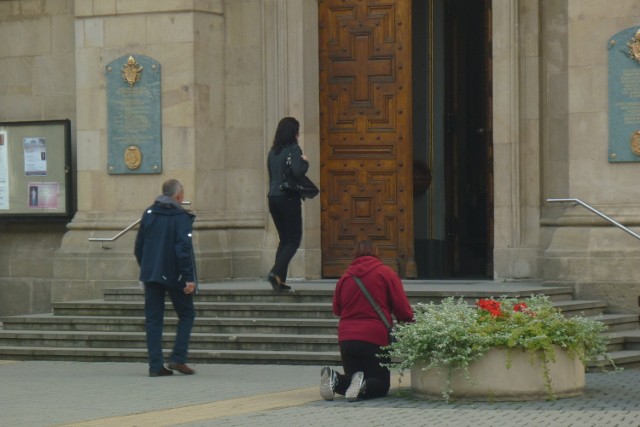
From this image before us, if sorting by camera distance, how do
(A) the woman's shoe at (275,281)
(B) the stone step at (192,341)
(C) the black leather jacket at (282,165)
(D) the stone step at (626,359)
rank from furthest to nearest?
1. (A) the woman's shoe at (275,281)
2. (C) the black leather jacket at (282,165)
3. (B) the stone step at (192,341)
4. (D) the stone step at (626,359)

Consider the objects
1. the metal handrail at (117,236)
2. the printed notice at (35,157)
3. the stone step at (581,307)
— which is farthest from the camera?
the printed notice at (35,157)

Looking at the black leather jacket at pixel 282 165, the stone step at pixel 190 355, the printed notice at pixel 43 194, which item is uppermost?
the black leather jacket at pixel 282 165

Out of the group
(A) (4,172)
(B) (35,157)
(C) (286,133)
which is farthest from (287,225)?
(A) (4,172)

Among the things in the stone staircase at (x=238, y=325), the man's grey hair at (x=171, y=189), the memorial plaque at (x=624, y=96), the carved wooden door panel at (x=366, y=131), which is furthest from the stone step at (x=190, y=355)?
the memorial plaque at (x=624, y=96)

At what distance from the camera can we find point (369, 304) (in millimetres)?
11828

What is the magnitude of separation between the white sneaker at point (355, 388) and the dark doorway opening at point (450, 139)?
7.97 meters

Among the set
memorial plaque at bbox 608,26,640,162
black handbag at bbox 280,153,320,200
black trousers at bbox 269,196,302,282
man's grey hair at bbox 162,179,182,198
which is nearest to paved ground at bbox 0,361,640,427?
black trousers at bbox 269,196,302,282

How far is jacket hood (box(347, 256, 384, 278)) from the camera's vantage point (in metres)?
11.9

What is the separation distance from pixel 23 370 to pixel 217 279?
3.79 m

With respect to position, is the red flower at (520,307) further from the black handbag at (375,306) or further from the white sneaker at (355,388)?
the white sneaker at (355,388)

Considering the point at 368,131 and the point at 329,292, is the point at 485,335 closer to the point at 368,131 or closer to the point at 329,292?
the point at 329,292

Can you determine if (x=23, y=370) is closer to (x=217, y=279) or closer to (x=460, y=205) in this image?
(x=217, y=279)

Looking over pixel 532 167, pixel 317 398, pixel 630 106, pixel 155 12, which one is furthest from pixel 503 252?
pixel 317 398

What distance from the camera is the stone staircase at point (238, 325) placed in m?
14.9
